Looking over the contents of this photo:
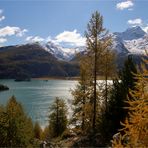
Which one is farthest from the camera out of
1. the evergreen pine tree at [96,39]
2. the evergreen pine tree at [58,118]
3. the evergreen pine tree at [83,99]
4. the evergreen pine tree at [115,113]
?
the evergreen pine tree at [58,118]

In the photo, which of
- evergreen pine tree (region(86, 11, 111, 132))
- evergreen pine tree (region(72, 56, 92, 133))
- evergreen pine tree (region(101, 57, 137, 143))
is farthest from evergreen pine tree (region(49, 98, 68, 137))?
evergreen pine tree (region(101, 57, 137, 143))

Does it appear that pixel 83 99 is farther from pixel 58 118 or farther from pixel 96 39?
pixel 58 118

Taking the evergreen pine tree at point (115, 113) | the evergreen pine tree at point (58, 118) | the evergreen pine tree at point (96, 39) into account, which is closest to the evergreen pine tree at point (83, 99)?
the evergreen pine tree at point (96, 39)

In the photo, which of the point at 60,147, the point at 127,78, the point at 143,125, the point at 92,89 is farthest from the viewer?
the point at 92,89

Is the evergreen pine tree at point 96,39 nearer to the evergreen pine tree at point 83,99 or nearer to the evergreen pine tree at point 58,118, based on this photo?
the evergreen pine tree at point 83,99

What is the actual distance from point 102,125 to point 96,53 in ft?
25.7

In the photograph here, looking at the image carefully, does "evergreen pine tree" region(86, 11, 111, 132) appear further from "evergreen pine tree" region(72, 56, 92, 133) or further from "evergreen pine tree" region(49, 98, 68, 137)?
"evergreen pine tree" region(49, 98, 68, 137)

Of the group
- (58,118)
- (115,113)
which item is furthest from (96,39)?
(58,118)

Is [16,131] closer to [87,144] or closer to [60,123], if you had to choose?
[87,144]

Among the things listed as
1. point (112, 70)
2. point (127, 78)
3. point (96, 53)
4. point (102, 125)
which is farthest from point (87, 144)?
point (112, 70)

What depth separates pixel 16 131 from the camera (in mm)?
30797

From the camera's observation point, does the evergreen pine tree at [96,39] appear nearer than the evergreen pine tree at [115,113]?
No

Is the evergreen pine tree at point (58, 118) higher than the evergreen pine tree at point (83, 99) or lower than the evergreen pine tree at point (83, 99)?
lower

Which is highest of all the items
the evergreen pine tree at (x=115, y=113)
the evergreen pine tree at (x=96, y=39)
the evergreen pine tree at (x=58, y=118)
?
the evergreen pine tree at (x=96, y=39)
